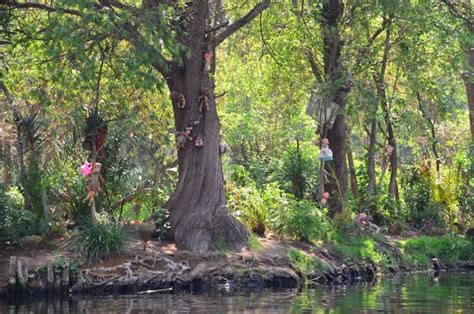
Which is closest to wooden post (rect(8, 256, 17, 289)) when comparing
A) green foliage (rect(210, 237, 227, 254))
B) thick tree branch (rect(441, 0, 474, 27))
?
green foliage (rect(210, 237, 227, 254))

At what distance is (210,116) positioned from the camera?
68.4 ft

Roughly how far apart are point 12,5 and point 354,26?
8.87 m

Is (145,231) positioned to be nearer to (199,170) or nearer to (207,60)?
(199,170)

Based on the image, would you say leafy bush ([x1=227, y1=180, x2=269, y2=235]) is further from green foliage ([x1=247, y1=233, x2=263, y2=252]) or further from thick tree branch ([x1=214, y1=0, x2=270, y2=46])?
thick tree branch ([x1=214, y1=0, x2=270, y2=46])

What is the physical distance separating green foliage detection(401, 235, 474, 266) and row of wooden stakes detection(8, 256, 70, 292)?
9.96 metres

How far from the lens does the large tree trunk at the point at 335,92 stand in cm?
2308

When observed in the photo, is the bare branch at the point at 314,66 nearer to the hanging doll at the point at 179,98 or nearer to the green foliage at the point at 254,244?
the hanging doll at the point at 179,98

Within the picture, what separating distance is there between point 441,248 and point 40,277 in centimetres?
1174

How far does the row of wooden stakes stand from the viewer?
56.9 feet

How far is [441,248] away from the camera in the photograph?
24516 mm

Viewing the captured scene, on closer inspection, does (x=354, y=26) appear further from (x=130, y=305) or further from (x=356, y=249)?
(x=130, y=305)

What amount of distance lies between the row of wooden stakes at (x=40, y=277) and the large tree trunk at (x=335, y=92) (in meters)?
8.93

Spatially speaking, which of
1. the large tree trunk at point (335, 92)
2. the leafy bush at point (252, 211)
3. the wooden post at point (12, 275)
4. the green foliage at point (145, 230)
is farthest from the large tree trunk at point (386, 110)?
the wooden post at point (12, 275)

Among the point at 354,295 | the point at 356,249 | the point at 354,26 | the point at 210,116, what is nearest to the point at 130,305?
the point at 354,295
